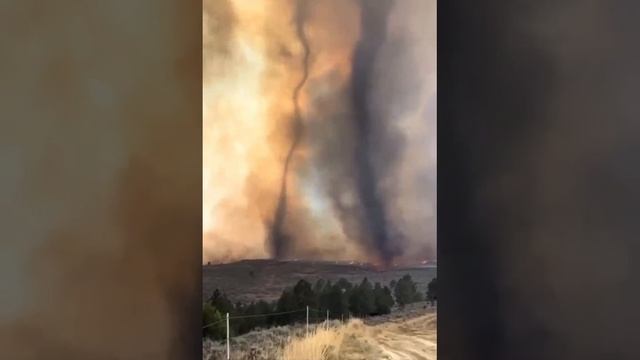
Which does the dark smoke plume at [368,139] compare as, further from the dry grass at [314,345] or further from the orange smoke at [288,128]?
the dry grass at [314,345]

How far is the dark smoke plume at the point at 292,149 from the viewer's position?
6.21ft

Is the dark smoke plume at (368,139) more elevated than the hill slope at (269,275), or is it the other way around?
the dark smoke plume at (368,139)

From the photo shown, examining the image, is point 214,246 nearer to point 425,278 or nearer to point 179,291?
point 179,291

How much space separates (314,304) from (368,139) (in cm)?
57

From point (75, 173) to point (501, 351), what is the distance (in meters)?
1.41

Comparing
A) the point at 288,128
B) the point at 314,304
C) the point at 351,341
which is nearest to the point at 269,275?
the point at 314,304

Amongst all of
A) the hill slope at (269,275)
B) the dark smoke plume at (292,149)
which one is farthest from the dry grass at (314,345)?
the dark smoke plume at (292,149)

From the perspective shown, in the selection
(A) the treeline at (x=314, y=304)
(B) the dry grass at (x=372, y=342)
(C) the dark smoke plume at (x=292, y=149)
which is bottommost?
(B) the dry grass at (x=372, y=342)

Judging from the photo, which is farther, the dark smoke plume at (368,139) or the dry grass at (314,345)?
the dark smoke plume at (368,139)

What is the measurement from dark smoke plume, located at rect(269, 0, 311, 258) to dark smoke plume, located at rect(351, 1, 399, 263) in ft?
0.59

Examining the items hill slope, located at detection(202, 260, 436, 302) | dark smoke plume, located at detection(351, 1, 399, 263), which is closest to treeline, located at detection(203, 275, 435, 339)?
hill slope, located at detection(202, 260, 436, 302)

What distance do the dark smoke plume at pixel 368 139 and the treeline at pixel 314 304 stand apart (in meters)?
0.12

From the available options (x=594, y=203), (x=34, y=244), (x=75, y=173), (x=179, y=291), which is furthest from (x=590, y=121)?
(x=34, y=244)

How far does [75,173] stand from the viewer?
156 cm
